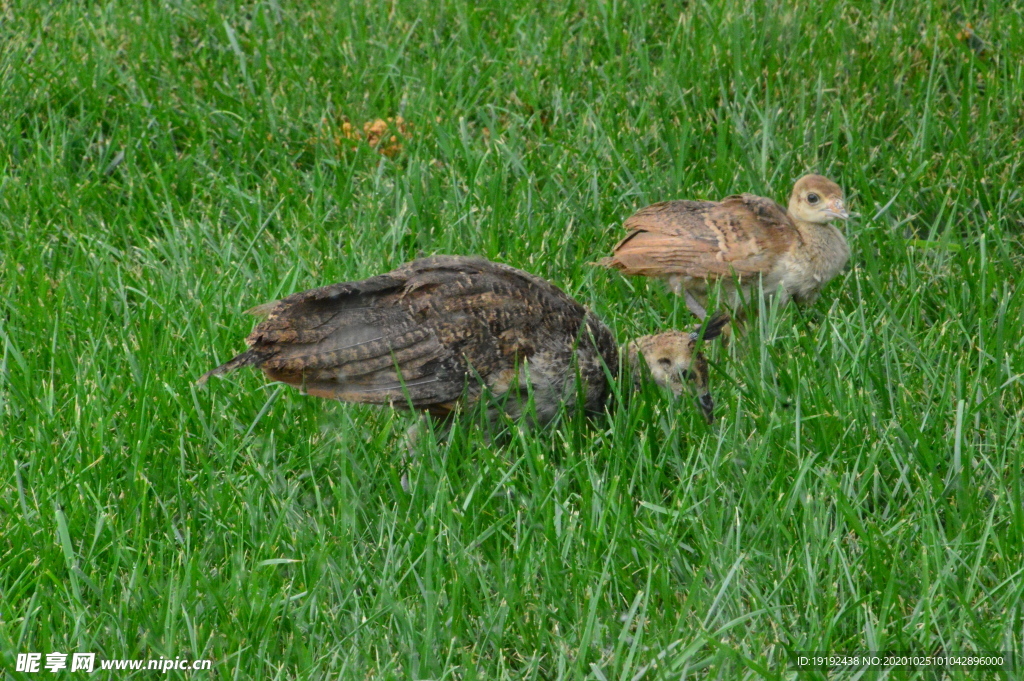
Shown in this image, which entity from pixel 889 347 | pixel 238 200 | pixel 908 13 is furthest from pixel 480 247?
pixel 908 13

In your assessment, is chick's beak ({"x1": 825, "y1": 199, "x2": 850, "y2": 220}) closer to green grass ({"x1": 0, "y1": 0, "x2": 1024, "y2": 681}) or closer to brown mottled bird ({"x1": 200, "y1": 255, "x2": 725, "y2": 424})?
green grass ({"x1": 0, "y1": 0, "x2": 1024, "y2": 681})

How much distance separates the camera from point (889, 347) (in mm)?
5070

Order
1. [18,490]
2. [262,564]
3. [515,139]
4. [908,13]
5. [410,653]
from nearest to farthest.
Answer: [410,653], [262,564], [18,490], [515,139], [908,13]

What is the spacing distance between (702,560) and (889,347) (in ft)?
4.99

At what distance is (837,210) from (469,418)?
2.20 m

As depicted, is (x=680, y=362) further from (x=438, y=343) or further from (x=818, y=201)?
(x=818, y=201)

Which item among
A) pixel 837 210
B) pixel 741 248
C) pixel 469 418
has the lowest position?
pixel 469 418

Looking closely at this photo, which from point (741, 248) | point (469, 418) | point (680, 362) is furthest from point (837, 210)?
point (469, 418)

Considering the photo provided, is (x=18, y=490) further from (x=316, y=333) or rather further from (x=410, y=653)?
(x=410, y=653)

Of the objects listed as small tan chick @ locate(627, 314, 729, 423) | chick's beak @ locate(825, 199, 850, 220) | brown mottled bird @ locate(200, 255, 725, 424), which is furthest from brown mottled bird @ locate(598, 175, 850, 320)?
brown mottled bird @ locate(200, 255, 725, 424)

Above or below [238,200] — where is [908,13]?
above

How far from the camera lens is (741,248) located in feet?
18.8

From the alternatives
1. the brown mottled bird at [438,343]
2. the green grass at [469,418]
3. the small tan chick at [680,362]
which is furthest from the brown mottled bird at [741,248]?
the brown mottled bird at [438,343]

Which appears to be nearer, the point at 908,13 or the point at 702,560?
the point at 702,560
